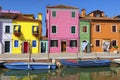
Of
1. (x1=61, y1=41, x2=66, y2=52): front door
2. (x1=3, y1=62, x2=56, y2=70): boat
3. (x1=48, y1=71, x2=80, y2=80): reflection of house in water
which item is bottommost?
(x1=48, y1=71, x2=80, y2=80): reflection of house in water

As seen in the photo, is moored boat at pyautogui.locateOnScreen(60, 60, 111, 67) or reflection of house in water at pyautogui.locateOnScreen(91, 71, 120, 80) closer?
reflection of house in water at pyautogui.locateOnScreen(91, 71, 120, 80)

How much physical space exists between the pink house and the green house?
0.70 metres

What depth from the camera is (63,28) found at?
152ft

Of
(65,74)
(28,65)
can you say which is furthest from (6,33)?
A: (65,74)

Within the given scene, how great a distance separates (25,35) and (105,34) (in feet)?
44.3

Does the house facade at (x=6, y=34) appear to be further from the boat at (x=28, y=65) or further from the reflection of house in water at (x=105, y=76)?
the reflection of house in water at (x=105, y=76)

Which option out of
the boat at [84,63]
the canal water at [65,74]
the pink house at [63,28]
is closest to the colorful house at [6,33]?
the pink house at [63,28]

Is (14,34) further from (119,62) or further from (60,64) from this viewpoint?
(119,62)

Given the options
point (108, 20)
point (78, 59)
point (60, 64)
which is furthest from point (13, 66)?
point (108, 20)

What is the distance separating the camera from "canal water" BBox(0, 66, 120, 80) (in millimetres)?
26422

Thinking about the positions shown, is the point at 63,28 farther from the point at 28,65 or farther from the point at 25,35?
the point at 28,65

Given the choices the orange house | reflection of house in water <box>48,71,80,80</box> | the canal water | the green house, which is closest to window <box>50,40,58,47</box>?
the green house

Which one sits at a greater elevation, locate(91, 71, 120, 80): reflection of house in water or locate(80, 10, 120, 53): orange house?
locate(80, 10, 120, 53): orange house

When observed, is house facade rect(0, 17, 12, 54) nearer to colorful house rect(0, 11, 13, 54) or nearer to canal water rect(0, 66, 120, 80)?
colorful house rect(0, 11, 13, 54)
